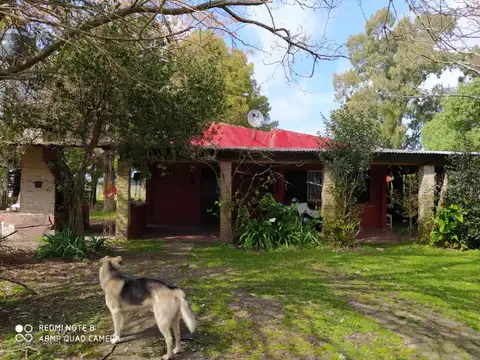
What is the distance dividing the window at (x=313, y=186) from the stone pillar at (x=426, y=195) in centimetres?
414

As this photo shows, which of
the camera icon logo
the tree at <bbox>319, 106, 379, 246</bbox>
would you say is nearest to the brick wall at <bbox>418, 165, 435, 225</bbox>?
the tree at <bbox>319, 106, 379, 246</bbox>

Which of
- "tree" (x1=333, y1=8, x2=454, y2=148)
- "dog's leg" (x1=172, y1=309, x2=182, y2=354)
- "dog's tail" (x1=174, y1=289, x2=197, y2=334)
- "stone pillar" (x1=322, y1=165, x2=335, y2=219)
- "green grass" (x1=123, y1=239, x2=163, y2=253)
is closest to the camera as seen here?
"dog's tail" (x1=174, y1=289, x2=197, y2=334)

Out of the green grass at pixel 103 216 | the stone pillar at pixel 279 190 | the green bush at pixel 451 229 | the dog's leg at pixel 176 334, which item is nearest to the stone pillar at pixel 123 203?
the green grass at pixel 103 216

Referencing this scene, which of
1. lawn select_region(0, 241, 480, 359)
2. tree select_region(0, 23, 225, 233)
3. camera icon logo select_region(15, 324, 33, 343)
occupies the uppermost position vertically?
tree select_region(0, 23, 225, 233)

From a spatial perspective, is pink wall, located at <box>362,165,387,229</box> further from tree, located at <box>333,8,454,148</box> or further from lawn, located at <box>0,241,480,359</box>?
tree, located at <box>333,8,454,148</box>

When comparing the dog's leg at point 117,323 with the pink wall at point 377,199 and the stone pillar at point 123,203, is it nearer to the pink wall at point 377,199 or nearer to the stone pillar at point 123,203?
the stone pillar at point 123,203

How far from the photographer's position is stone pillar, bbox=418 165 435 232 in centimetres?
1204

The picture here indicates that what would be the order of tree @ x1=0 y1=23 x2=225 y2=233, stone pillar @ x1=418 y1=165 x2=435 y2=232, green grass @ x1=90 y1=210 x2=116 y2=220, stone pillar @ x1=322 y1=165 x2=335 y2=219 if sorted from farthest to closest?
green grass @ x1=90 y1=210 x2=116 y2=220, stone pillar @ x1=418 y1=165 x2=435 y2=232, stone pillar @ x1=322 y1=165 x2=335 y2=219, tree @ x1=0 y1=23 x2=225 y2=233

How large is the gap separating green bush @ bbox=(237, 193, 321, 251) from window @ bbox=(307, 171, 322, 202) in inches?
153

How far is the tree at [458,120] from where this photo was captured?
21.1 metres

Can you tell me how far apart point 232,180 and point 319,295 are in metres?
6.51

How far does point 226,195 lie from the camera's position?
38.5 feet

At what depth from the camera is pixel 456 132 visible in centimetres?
2236

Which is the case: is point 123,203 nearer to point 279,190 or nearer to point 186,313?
point 279,190
